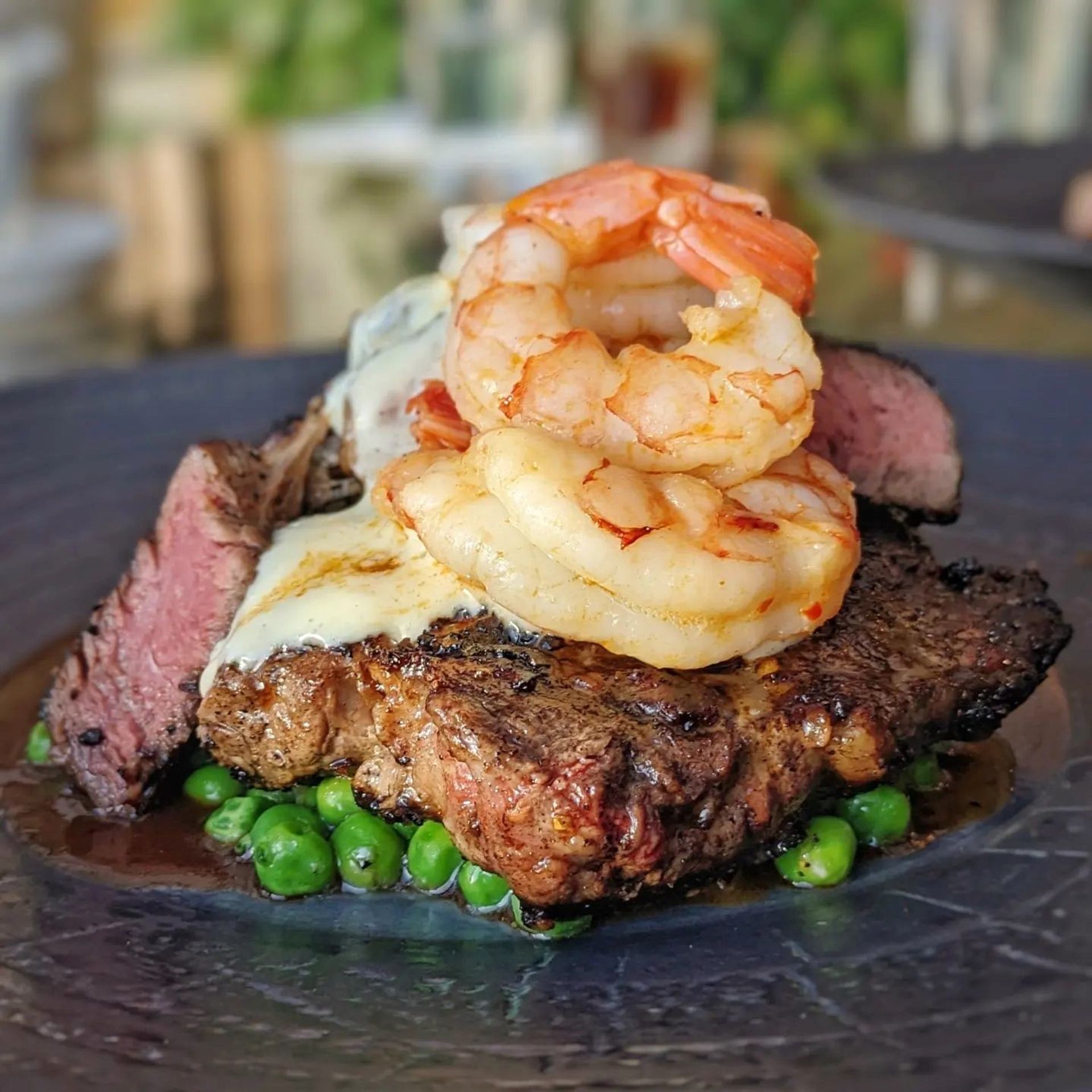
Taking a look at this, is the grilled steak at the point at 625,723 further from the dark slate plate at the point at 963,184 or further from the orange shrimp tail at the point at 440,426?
the dark slate plate at the point at 963,184

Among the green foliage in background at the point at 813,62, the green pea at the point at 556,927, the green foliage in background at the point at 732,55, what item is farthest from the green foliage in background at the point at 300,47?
the green pea at the point at 556,927

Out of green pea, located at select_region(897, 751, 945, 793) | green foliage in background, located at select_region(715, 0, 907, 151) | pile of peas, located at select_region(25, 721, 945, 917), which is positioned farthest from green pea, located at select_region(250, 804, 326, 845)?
green foliage in background, located at select_region(715, 0, 907, 151)

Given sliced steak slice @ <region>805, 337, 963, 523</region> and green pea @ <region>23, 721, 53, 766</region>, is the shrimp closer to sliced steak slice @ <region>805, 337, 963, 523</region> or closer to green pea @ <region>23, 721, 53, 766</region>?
sliced steak slice @ <region>805, 337, 963, 523</region>

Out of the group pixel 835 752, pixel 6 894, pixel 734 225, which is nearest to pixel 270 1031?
pixel 6 894

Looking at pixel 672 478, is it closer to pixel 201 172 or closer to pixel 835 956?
pixel 835 956

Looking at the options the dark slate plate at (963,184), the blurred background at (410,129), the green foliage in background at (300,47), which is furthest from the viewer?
the green foliage in background at (300,47)

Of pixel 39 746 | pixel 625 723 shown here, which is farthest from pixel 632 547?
pixel 39 746
